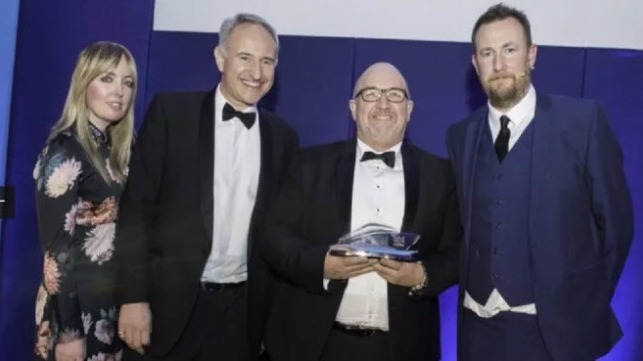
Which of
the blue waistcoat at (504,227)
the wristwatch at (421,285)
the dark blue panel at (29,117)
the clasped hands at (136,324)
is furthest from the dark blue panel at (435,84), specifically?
the clasped hands at (136,324)

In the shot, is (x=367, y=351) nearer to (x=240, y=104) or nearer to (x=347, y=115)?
(x=240, y=104)

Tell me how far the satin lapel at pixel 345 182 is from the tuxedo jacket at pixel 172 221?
1.02 feet

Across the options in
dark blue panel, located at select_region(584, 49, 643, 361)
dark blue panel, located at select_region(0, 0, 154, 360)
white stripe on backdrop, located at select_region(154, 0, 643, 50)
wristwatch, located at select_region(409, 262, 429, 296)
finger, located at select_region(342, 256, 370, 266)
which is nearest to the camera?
finger, located at select_region(342, 256, 370, 266)

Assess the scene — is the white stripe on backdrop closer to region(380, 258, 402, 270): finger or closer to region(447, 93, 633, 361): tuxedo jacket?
region(447, 93, 633, 361): tuxedo jacket

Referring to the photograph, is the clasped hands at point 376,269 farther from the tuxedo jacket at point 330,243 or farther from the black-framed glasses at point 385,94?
the black-framed glasses at point 385,94

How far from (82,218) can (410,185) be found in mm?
1389

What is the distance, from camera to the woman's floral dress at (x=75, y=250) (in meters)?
2.62

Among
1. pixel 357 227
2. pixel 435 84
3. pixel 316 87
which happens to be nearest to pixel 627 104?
pixel 435 84

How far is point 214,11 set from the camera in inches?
175

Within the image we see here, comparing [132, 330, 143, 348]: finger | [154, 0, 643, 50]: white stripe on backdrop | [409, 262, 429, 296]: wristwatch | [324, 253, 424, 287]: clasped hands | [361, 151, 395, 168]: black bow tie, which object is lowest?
[132, 330, 143, 348]: finger

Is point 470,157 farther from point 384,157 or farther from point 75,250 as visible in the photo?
point 75,250

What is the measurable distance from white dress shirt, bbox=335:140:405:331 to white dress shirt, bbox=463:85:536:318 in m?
0.37

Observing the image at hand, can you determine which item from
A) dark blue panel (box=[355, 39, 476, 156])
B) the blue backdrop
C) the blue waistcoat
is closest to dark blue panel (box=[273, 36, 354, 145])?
the blue backdrop

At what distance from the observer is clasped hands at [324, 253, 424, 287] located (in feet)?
7.91
